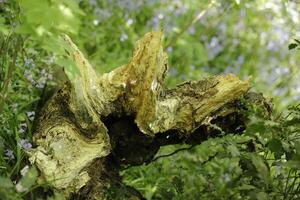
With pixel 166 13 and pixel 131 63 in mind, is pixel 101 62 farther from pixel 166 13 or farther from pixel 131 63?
pixel 131 63

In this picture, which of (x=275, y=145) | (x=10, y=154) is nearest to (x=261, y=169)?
(x=275, y=145)

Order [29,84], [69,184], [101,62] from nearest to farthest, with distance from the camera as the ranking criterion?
[69,184] < [29,84] < [101,62]

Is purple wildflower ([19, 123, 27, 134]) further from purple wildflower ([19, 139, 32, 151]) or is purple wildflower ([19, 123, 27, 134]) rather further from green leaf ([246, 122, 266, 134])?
green leaf ([246, 122, 266, 134])

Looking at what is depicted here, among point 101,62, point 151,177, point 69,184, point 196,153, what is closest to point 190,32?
point 101,62

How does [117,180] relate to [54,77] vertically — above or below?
below

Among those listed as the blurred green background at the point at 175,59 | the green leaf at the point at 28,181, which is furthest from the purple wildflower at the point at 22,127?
the green leaf at the point at 28,181
